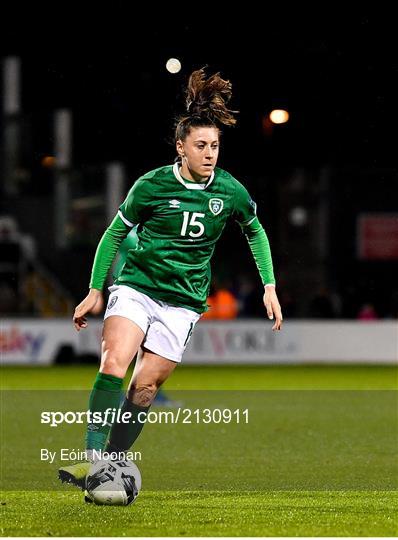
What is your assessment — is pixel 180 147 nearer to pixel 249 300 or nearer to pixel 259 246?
pixel 259 246

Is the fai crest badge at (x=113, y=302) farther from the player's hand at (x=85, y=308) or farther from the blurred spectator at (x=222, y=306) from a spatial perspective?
the blurred spectator at (x=222, y=306)

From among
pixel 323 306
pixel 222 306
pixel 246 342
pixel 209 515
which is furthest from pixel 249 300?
pixel 209 515

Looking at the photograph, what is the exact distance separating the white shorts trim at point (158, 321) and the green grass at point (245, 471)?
792 mm

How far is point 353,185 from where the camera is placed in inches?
1357

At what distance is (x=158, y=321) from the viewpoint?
6.88 m

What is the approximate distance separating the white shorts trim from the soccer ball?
62cm

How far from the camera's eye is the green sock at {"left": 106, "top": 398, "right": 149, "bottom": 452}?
686cm

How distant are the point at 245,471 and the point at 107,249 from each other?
8.72 feet

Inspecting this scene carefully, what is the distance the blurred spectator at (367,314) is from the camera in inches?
980

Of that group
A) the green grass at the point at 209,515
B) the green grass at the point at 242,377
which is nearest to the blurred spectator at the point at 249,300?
the green grass at the point at 242,377

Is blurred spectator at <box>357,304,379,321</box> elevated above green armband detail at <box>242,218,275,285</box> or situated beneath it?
situated beneath

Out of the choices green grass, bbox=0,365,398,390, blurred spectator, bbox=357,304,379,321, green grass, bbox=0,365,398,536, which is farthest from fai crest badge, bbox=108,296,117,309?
blurred spectator, bbox=357,304,379,321

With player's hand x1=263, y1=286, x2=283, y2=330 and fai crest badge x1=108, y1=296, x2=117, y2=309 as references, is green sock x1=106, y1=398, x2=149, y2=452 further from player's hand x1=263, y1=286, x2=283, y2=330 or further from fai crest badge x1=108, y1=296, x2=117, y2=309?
player's hand x1=263, y1=286, x2=283, y2=330

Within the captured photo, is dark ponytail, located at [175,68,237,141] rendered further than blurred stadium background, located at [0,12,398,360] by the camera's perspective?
No
